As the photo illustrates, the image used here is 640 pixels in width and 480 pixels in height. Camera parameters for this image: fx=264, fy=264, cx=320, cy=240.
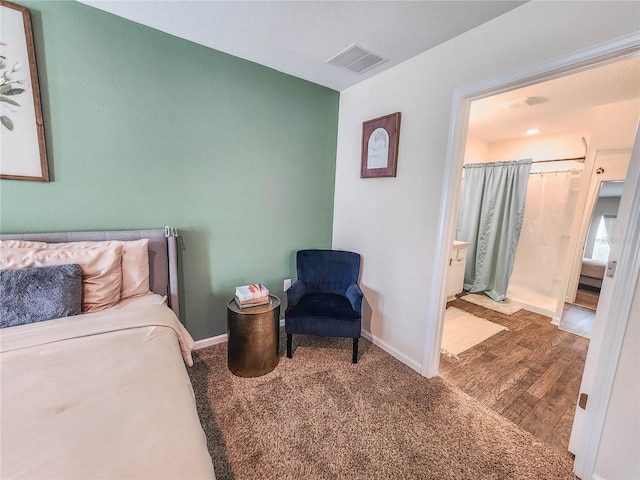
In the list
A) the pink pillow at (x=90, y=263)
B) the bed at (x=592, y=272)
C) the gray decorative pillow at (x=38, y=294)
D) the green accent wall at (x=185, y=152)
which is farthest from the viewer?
the bed at (x=592, y=272)

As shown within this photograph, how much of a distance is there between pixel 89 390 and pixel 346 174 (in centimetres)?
244

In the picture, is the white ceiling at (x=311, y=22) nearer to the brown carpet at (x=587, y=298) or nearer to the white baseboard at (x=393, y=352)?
the white baseboard at (x=393, y=352)

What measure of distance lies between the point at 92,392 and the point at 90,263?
0.99 metres

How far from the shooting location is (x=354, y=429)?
5.16 ft

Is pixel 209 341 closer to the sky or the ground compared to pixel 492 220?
closer to the ground

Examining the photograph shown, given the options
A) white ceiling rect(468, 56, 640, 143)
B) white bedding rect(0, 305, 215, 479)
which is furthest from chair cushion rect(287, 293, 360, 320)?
white ceiling rect(468, 56, 640, 143)

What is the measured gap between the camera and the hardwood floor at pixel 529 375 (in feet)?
5.64

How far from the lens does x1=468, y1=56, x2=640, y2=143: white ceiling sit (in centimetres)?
204

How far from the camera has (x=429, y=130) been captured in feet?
6.46

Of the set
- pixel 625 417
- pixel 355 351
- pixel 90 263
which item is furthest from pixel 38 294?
pixel 625 417

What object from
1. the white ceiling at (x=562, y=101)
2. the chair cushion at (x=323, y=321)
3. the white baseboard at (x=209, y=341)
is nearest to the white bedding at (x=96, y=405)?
the chair cushion at (x=323, y=321)

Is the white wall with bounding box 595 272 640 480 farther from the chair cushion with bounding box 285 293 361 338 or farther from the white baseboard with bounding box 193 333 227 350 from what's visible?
the white baseboard with bounding box 193 333 227 350

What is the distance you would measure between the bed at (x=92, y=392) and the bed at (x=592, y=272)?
5.69 meters

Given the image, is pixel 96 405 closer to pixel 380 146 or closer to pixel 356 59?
pixel 380 146
